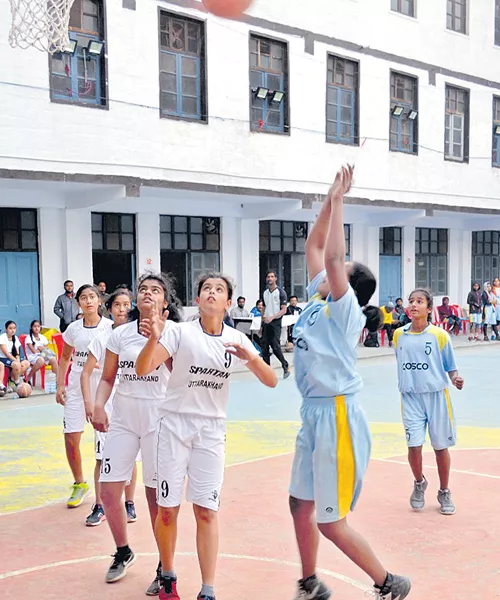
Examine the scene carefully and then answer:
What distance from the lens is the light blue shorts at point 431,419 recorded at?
586cm

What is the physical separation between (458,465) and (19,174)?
9074 millimetres

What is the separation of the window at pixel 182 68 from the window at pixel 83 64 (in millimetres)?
1448

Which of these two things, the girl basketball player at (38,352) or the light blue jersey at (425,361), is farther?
the girl basketball player at (38,352)

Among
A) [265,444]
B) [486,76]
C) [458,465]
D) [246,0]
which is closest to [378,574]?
[458,465]

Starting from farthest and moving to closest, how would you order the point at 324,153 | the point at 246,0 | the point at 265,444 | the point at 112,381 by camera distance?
the point at 324,153 < the point at 265,444 < the point at 246,0 < the point at 112,381

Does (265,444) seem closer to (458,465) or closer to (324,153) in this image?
(458,465)

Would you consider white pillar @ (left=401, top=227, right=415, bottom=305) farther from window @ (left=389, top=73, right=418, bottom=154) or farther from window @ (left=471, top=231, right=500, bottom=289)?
window @ (left=471, top=231, right=500, bottom=289)

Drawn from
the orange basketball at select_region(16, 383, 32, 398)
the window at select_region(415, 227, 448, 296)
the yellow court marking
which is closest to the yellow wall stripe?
the yellow court marking

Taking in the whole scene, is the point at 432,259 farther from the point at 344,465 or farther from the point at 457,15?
the point at 344,465

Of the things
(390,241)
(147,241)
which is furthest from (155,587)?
(390,241)

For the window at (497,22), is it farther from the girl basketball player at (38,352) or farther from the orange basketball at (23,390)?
the orange basketball at (23,390)

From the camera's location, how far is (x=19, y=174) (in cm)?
1285

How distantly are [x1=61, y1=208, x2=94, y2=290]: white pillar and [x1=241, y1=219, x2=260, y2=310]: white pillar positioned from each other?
4137mm

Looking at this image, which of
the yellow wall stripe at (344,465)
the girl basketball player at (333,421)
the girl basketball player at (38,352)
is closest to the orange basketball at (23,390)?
the girl basketball player at (38,352)
